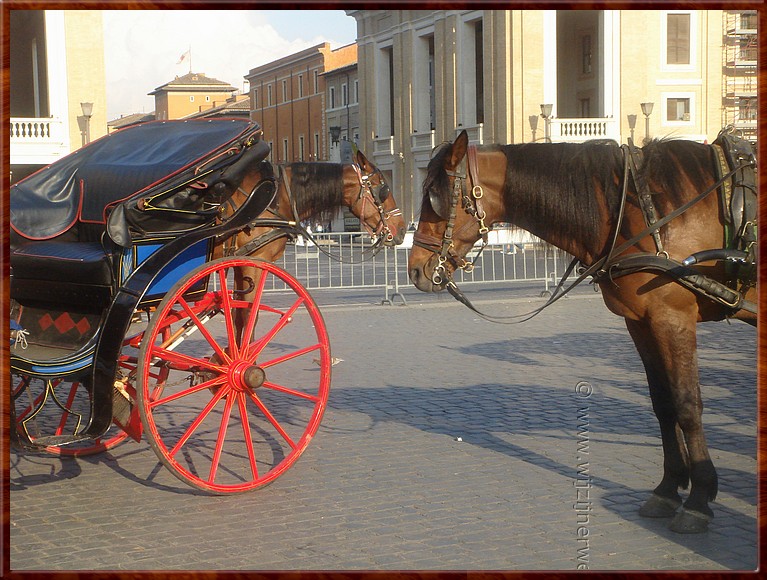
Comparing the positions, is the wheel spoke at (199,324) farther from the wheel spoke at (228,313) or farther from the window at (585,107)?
the window at (585,107)

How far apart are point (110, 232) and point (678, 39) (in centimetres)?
4397

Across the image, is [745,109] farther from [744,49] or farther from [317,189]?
[317,189]

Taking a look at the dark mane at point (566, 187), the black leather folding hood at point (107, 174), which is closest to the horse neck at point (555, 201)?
the dark mane at point (566, 187)

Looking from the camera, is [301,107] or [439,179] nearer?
[439,179]

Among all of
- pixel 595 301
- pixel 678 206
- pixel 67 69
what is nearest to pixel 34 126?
pixel 67 69

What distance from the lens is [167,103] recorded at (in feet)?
85.9

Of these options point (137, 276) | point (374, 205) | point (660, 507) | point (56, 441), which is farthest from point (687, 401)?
point (374, 205)

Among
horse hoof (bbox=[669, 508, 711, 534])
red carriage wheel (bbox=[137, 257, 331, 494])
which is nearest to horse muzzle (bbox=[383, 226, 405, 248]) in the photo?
red carriage wheel (bbox=[137, 257, 331, 494])

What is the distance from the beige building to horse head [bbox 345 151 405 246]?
26983 mm

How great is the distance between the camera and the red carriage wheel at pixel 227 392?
15.9 ft

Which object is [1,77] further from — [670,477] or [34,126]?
[34,126]

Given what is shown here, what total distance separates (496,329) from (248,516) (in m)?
7.37

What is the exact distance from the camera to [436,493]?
5094 millimetres

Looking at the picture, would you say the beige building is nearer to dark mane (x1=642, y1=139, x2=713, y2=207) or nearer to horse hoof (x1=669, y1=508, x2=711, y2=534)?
dark mane (x1=642, y1=139, x2=713, y2=207)
